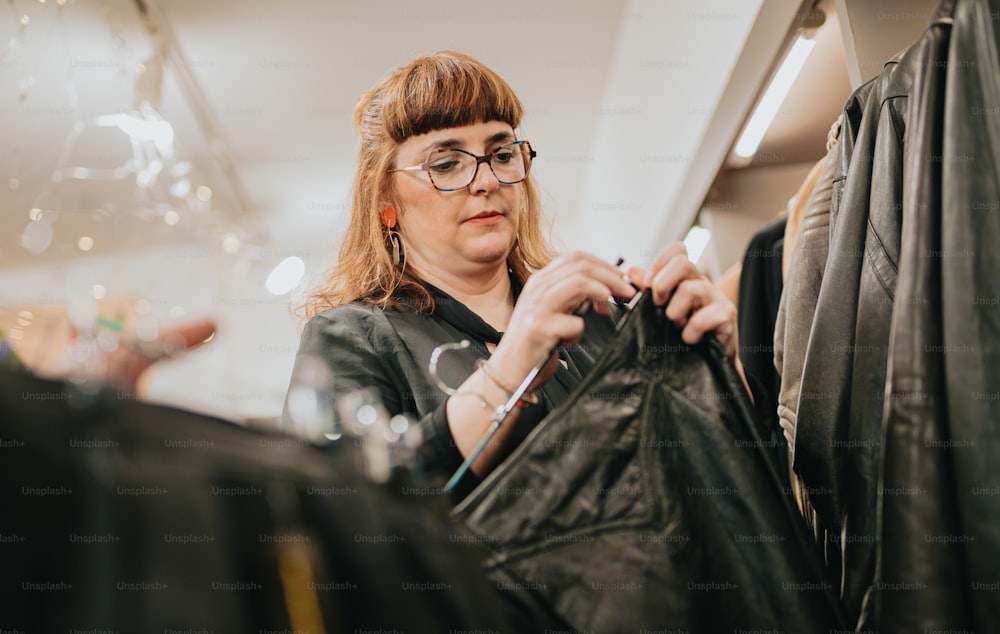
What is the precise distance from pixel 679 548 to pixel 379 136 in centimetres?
93

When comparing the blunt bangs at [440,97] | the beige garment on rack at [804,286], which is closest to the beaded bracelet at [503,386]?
the beige garment on rack at [804,286]

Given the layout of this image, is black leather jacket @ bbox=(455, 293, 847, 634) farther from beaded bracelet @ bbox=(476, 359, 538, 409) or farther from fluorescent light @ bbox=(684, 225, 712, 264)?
fluorescent light @ bbox=(684, 225, 712, 264)

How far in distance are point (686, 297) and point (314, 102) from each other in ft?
10.8

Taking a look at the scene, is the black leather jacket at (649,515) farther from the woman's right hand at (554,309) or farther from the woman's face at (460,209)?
the woman's face at (460,209)

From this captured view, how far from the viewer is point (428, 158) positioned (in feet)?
4.26

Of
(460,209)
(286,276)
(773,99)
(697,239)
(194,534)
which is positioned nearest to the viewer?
(194,534)

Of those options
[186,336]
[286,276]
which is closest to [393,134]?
[186,336]

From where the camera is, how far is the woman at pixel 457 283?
2.87 feet

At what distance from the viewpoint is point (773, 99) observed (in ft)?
5.70

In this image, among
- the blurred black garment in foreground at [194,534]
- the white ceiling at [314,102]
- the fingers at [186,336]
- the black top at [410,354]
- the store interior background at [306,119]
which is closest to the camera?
the blurred black garment in foreground at [194,534]

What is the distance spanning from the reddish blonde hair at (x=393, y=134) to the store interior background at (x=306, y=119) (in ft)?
0.52

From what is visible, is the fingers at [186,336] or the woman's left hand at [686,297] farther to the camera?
the woman's left hand at [686,297]

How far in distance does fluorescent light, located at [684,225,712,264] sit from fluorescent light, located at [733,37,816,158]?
0.40 meters

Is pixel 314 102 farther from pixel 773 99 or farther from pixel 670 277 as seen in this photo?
pixel 670 277
